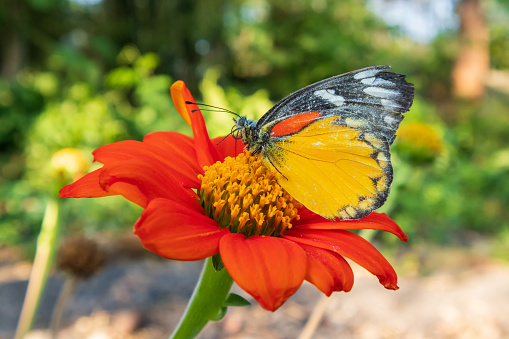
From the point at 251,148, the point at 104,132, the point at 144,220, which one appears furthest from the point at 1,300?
the point at 144,220

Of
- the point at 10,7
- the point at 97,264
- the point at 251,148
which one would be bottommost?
the point at 97,264

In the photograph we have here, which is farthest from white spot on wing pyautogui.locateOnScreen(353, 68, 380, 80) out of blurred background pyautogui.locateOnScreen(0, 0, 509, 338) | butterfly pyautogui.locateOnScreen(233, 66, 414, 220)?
blurred background pyautogui.locateOnScreen(0, 0, 509, 338)

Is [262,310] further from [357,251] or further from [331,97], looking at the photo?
[357,251]

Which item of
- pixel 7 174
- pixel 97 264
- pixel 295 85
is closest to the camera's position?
pixel 97 264

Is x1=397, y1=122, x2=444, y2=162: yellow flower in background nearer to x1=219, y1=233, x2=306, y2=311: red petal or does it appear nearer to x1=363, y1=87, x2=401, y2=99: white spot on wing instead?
x1=363, y1=87, x2=401, y2=99: white spot on wing

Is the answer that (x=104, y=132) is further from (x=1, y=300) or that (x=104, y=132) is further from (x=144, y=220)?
(x=144, y=220)

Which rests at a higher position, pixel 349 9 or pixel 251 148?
pixel 349 9
